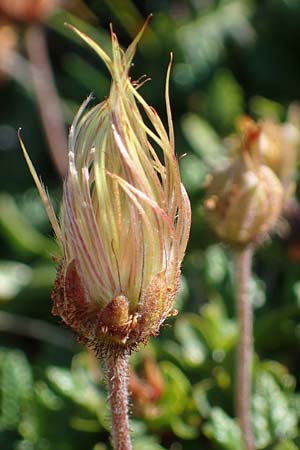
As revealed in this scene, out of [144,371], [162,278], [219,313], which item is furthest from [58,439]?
[162,278]

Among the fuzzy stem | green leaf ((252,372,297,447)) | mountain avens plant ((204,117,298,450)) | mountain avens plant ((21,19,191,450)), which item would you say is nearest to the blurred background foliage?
green leaf ((252,372,297,447))

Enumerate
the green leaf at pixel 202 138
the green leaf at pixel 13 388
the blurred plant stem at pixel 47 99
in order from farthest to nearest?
the blurred plant stem at pixel 47 99 < the green leaf at pixel 202 138 < the green leaf at pixel 13 388

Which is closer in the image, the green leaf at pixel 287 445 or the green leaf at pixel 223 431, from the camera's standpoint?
the green leaf at pixel 287 445

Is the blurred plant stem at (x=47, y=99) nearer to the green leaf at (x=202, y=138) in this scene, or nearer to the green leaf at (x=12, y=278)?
the green leaf at (x=12, y=278)

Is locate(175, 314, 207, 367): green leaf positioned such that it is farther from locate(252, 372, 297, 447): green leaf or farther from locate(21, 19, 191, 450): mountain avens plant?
locate(21, 19, 191, 450): mountain avens plant

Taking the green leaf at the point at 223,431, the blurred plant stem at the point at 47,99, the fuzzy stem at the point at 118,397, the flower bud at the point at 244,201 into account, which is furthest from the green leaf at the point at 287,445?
the blurred plant stem at the point at 47,99

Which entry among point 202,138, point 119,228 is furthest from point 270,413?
point 202,138

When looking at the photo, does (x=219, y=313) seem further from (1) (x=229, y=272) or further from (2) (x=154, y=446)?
(2) (x=154, y=446)
